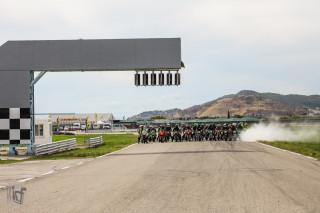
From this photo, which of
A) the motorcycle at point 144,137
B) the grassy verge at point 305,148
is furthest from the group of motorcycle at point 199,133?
the grassy verge at point 305,148

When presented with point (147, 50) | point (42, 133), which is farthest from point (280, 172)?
point (42, 133)

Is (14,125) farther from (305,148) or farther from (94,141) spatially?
(305,148)

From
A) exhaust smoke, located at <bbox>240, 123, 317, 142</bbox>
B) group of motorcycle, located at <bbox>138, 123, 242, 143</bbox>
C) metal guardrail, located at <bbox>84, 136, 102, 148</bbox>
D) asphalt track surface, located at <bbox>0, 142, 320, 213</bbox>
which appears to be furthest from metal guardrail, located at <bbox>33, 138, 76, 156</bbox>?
exhaust smoke, located at <bbox>240, 123, 317, 142</bbox>

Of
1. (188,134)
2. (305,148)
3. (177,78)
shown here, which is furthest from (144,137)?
(305,148)

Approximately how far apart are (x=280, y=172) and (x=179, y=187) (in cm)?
356

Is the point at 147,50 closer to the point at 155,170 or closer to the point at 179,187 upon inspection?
the point at 155,170

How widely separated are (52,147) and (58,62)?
4.98m

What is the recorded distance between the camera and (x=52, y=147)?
22.3 metres

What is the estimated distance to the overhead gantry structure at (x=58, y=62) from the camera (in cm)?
2048

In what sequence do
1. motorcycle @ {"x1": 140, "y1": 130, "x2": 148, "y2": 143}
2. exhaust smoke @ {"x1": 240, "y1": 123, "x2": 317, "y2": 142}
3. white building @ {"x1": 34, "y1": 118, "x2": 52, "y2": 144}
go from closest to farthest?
white building @ {"x1": 34, "y1": 118, "x2": 52, "y2": 144} → motorcycle @ {"x1": 140, "y1": 130, "x2": 148, "y2": 143} → exhaust smoke @ {"x1": 240, "y1": 123, "x2": 317, "y2": 142}

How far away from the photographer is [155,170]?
422 inches

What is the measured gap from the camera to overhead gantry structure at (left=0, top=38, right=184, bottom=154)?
20.5m

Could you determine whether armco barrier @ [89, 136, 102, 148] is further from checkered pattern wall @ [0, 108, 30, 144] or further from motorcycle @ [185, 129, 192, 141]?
checkered pattern wall @ [0, 108, 30, 144]

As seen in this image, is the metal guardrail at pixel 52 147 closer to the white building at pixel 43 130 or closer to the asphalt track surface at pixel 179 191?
the white building at pixel 43 130
